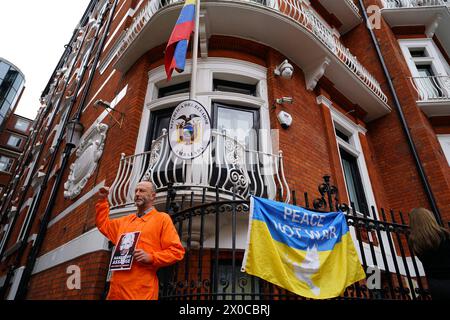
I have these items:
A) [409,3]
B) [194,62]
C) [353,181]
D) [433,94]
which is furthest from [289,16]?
[409,3]

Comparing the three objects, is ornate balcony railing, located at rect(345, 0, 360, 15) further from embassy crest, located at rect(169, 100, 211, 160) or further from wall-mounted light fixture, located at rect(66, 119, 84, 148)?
wall-mounted light fixture, located at rect(66, 119, 84, 148)

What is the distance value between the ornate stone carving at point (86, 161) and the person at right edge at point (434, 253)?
5814 mm

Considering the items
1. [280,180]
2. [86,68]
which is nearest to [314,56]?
[280,180]

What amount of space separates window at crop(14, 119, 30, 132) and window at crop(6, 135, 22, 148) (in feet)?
6.00

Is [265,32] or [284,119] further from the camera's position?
[265,32]

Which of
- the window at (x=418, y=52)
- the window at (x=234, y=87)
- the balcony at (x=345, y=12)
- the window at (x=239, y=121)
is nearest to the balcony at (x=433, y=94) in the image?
the window at (x=418, y=52)

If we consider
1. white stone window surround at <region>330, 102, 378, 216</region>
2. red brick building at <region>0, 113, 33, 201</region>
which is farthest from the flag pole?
red brick building at <region>0, 113, 33, 201</region>

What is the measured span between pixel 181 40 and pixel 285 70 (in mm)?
2161

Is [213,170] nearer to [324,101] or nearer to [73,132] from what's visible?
[324,101]

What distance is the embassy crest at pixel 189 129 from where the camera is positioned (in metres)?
3.75

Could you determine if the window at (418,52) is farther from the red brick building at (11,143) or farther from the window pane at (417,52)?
the red brick building at (11,143)

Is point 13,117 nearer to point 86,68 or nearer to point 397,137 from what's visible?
point 86,68

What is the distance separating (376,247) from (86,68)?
40.3 ft

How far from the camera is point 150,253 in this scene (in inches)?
89.8
